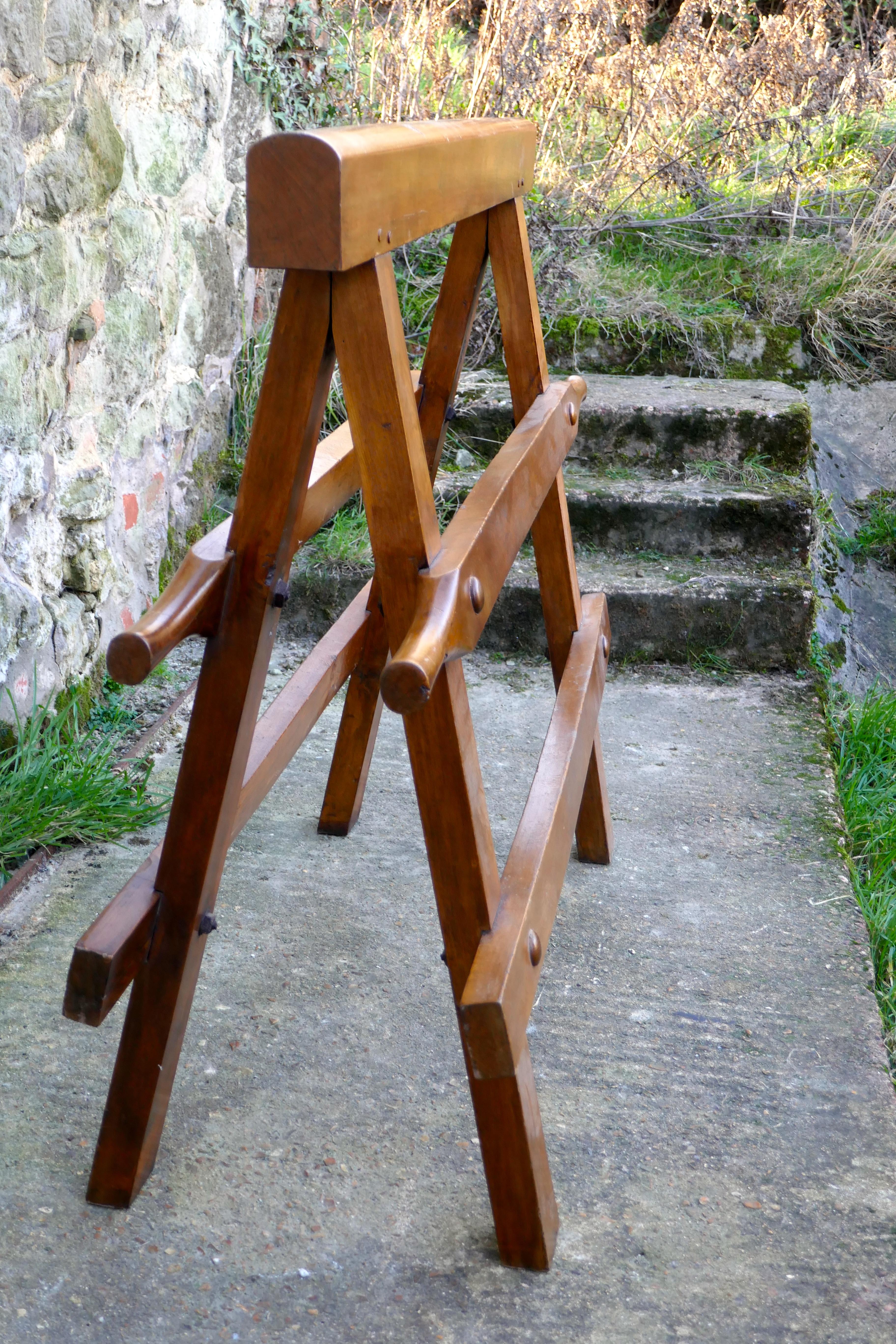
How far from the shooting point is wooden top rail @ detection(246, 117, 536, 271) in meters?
1.09

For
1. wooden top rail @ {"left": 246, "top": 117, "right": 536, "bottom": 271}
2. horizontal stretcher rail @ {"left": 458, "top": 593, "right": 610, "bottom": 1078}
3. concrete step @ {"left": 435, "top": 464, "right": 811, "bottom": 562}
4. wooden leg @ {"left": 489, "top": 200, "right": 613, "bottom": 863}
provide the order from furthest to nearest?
concrete step @ {"left": 435, "top": 464, "right": 811, "bottom": 562}, wooden leg @ {"left": 489, "top": 200, "right": 613, "bottom": 863}, horizontal stretcher rail @ {"left": 458, "top": 593, "right": 610, "bottom": 1078}, wooden top rail @ {"left": 246, "top": 117, "right": 536, "bottom": 271}

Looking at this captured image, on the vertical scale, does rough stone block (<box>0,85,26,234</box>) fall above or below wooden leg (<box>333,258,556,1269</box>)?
above

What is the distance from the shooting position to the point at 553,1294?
142cm

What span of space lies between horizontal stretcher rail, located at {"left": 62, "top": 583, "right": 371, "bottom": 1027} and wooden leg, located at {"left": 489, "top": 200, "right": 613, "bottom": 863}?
1.39ft

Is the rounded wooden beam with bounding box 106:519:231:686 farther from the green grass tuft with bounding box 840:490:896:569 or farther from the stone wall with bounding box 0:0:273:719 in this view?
the green grass tuft with bounding box 840:490:896:569

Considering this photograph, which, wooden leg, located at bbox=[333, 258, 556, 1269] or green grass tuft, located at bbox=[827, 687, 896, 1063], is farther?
green grass tuft, located at bbox=[827, 687, 896, 1063]

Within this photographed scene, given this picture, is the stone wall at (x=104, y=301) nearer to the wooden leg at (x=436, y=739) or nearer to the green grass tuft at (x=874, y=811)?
the wooden leg at (x=436, y=739)

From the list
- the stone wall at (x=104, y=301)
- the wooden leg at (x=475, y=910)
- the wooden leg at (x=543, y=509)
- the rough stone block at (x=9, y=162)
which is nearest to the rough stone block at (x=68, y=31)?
the stone wall at (x=104, y=301)

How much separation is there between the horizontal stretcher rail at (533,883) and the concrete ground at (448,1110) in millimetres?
293

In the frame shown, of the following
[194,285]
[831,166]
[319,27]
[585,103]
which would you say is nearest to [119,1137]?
[194,285]

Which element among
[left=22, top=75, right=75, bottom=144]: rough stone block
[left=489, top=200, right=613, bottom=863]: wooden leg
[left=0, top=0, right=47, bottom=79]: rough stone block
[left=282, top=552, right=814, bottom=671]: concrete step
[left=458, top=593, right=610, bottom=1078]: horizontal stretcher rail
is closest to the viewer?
[left=458, top=593, right=610, bottom=1078]: horizontal stretcher rail

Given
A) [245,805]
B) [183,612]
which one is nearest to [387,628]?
[183,612]

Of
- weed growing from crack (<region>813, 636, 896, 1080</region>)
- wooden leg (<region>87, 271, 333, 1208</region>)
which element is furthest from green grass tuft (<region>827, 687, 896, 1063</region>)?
wooden leg (<region>87, 271, 333, 1208</region>)

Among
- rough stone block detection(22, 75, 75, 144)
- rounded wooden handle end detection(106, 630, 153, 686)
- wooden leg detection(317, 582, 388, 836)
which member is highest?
rough stone block detection(22, 75, 75, 144)
